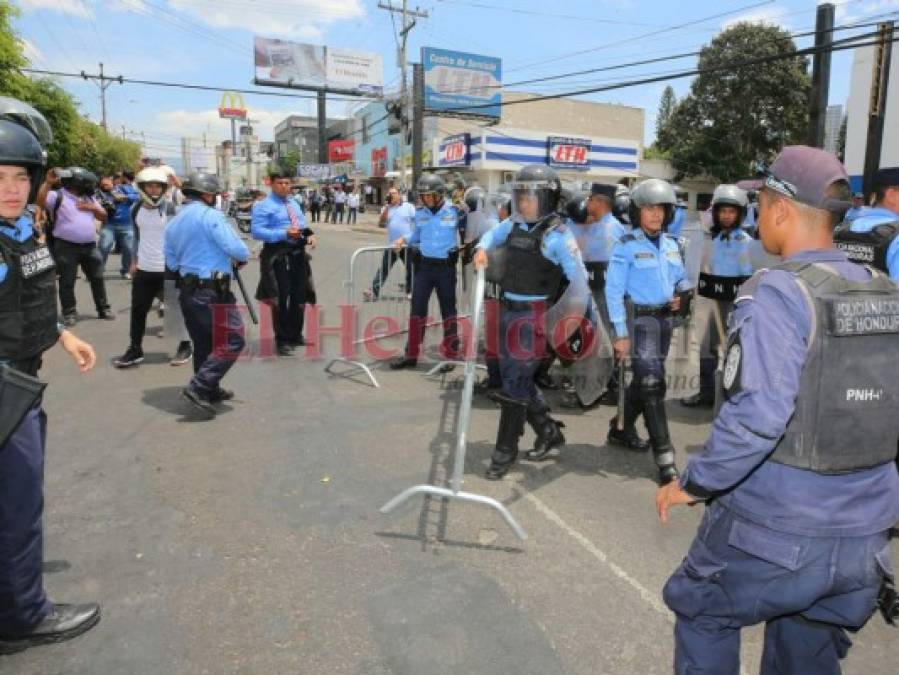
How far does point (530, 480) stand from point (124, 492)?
100 inches

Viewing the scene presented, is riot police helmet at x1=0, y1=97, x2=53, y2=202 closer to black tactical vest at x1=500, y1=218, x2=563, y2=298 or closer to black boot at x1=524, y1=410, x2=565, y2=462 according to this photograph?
black tactical vest at x1=500, y1=218, x2=563, y2=298

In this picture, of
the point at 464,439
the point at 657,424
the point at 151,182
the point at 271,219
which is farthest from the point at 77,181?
the point at 657,424

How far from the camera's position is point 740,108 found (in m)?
38.2

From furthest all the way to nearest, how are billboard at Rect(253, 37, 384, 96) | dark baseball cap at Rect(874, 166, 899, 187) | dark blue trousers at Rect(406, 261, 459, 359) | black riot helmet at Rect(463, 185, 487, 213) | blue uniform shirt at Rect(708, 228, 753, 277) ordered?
billboard at Rect(253, 37, 384, 96), black riot helmet at Rect(463, 185, 487, 213), dark blue trousers at Rect(406, 261, 459, 359), blue uniform shirt at Rect(708, 228, 753, 277), dark baseball cap at Rect(874, 166, 899, 187)

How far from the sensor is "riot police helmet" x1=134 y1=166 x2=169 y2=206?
7.28m

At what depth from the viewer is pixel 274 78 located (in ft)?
169

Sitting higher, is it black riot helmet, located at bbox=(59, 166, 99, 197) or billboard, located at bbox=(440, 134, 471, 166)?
billboard, located at bbox=(440, 134, 471, 166)

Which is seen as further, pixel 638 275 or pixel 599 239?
pixel 599 239

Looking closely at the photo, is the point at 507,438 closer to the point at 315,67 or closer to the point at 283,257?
the point at 283,257

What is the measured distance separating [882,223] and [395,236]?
7.57 m

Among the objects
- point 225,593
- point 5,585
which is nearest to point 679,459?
point 225,593

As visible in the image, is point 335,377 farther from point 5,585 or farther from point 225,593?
point 5,585

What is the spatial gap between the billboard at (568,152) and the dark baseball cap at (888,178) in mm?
33352

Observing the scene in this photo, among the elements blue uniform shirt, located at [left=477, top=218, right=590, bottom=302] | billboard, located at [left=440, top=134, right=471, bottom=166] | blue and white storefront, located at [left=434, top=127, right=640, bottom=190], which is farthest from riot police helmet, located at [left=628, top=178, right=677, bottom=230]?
billboard, located at [left=440, top=134, right=471, bottom=166]
